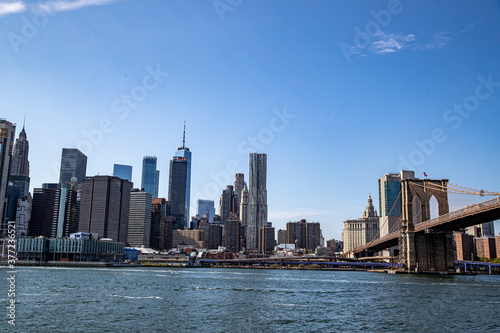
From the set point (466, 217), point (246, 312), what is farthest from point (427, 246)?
point (246, 312)

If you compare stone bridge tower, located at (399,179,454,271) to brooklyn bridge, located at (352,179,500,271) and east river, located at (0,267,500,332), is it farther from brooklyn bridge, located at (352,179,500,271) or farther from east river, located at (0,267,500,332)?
east river, located at (0,267,500,332)

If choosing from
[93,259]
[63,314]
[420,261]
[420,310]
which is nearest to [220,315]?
[63,314]

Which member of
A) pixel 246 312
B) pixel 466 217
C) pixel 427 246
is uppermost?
pixel 466 217

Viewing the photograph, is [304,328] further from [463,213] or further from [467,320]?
[463,213]

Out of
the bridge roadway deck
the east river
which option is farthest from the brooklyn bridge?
the east river

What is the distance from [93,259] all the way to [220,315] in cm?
A: 15055

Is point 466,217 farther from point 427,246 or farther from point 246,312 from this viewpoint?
point 246,312

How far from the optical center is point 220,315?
3422cm

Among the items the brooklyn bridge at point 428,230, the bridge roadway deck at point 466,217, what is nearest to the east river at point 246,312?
the bridge roadway deck at point 466,217

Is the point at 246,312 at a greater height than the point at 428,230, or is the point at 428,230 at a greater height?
the point at 428,230

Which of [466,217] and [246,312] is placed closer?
[246,312]

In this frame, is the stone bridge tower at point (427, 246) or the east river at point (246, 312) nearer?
the east river at point (246, 312)

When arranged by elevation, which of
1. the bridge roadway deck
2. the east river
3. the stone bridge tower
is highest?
the bridge roadway deck

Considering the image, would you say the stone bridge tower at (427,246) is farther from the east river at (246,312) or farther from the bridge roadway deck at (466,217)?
the east river at (246,312)
